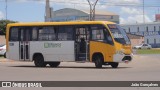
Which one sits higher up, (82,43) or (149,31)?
(149,31)

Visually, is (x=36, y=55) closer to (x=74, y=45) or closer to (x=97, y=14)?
(x=74, y=45)

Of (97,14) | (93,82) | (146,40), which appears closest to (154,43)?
(146,40)

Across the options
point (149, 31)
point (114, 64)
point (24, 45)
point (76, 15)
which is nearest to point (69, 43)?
point (114, 64)

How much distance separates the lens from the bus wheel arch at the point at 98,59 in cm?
2847

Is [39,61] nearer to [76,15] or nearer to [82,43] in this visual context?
[82,43]

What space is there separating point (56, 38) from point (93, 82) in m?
12.9

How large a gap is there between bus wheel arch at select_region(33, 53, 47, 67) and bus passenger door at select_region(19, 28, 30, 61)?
0.55m

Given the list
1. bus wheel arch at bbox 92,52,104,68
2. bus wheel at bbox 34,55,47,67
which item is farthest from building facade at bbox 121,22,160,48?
bus wheel arch at bbox 92,52,104,68

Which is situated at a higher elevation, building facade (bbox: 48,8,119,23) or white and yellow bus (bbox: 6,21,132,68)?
building facade (bbox: 48,8,119,23)

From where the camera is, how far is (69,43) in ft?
97.0

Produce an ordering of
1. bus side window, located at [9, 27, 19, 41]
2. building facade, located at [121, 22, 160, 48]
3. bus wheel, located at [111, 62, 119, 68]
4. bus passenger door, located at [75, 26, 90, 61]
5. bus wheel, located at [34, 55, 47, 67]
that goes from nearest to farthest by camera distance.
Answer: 1. bus passenger door, located at [75, 26, 90, 61]
2. bus wheel, located at [111, 62, 119, 68]
3. bus wheel, located at [34, 55, 47, 67]
4. bus side window, located at [9, 27, 19, 41]
5. building facade, located at [121, 22, 160, 48]

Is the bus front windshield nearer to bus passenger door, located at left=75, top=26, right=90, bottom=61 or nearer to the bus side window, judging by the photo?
bus passenger door, located at left=75, top=26, right=90, bottom=61

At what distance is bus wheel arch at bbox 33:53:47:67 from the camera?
30.6m

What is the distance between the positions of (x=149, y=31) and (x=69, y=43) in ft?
317
